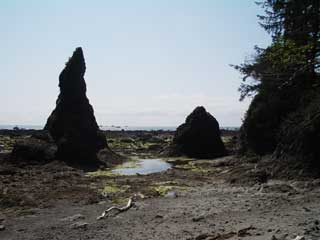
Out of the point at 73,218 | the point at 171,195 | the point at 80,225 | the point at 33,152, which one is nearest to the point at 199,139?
the point at 33,152

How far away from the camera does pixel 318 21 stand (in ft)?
81.1

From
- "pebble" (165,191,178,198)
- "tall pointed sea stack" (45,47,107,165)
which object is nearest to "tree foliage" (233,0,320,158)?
"pebble" (165,191,178,198)

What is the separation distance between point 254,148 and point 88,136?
17.2 metres

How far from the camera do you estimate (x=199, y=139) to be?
165 feet

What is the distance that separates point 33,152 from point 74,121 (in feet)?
22.1

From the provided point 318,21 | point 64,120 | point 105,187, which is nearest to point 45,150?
point 64,120

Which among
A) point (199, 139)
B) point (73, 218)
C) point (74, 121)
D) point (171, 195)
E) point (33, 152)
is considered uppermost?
point (74, 121)

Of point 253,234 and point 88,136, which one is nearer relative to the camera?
point 253,234

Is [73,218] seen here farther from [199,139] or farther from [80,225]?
[199,139]

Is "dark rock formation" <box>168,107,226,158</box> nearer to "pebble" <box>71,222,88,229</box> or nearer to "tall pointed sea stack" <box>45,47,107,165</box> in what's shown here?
"tall pointed sea stack" <box>45,47,107,165</box>

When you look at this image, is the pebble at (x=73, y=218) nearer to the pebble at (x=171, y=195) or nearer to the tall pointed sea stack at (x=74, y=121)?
the pebble at (x=171, y=195)

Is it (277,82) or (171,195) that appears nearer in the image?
(171,195)

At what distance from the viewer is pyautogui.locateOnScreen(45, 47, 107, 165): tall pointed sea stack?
1534 inches

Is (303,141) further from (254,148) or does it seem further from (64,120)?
(64,120)
